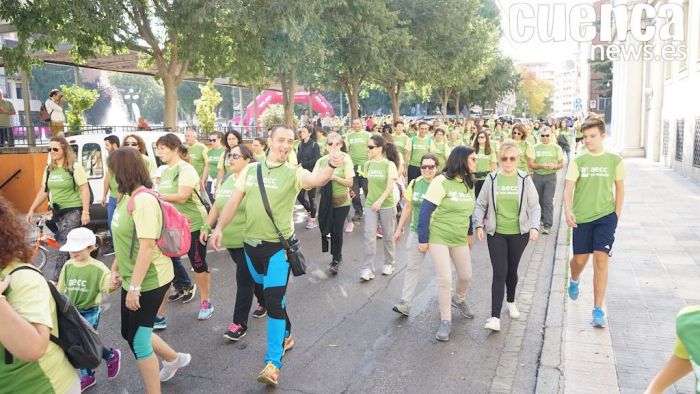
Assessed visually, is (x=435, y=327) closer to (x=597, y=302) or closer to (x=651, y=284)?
(x=597, y=302)

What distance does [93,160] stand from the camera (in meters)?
10.2

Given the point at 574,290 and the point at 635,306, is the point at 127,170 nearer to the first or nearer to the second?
the point at 574,290

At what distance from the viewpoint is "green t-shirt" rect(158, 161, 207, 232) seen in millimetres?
5783

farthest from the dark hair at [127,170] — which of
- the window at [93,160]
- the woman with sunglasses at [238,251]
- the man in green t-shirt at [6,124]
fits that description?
the man in green t-shirt at [6,124]

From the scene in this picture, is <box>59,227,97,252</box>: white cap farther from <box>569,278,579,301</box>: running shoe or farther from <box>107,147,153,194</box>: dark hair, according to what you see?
<box>569,278,579,301</box>: running shoe

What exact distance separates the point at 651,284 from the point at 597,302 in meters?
1.81

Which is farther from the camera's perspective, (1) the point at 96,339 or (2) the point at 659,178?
(2) the point at 659,178

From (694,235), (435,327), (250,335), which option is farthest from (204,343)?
(694,235)

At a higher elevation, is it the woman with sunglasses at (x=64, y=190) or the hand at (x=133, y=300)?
the woman with sunglasses at (x=64, y=190)

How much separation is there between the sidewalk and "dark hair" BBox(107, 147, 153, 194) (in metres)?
3.37

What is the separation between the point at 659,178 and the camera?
59.6 ft

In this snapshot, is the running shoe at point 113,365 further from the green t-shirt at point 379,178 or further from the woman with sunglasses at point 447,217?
the green t-shirt at point 379,178

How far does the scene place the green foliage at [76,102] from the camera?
52.9ft

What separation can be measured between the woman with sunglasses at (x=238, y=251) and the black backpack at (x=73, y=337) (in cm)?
252
